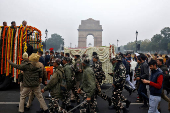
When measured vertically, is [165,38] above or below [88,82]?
above

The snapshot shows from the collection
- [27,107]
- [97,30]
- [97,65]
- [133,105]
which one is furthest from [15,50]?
[97,30]

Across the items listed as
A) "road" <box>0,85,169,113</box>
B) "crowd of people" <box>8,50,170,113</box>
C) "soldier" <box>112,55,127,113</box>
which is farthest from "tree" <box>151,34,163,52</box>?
"soldier" <box>112,55,127,113</box>

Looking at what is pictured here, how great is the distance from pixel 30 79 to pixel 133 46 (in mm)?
99778

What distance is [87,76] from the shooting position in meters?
4.53

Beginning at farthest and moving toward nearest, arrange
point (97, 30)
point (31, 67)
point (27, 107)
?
point (97, 30) < point (27, 107) < point (31, 67)

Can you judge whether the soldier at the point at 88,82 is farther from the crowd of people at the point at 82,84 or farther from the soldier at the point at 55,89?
the soldier at the point at 55,89

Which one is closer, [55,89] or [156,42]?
[55,89]

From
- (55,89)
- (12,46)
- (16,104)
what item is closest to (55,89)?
(55,89)

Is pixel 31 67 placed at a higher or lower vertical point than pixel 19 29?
lower

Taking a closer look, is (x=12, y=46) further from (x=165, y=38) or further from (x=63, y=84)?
(x=165, y=38)

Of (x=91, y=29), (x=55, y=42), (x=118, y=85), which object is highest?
(x=91, y=29)

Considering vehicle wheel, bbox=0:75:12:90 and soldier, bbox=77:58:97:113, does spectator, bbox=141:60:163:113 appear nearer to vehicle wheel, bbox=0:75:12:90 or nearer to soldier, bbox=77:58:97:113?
soldier, bbox=77:58:97:113

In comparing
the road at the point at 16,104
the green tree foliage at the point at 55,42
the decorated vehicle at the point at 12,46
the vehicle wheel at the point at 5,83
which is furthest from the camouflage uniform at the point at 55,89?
the green tree foliage at the point at 55,42

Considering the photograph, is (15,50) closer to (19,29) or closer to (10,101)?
(19,29)
